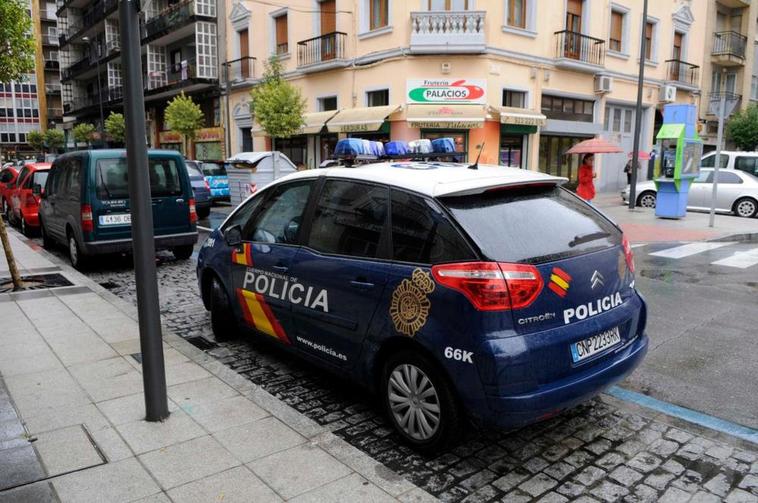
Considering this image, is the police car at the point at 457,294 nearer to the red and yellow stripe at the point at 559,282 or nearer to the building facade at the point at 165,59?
the red and yellow stripe at the point at 559,282

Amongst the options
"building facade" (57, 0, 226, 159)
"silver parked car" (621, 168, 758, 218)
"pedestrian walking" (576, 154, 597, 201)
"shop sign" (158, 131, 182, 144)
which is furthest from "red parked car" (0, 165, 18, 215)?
"silver parked car" (621, 168, 758, 218)

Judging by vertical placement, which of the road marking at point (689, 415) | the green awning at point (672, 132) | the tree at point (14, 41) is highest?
the tree at point (14, 41)

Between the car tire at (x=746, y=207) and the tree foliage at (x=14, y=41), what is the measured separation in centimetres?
1733

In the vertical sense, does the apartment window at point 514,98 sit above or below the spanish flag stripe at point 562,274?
above

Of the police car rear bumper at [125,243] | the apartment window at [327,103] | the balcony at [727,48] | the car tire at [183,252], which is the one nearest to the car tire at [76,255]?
the police car rear bumper at [125,243]

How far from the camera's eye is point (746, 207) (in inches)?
663

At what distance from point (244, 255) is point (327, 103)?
19.4 m

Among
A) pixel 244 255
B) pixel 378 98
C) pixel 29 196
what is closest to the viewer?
pixel 244 255

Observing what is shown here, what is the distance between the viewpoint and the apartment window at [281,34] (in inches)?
977

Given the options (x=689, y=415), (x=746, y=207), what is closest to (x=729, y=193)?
(x=746, y=207)

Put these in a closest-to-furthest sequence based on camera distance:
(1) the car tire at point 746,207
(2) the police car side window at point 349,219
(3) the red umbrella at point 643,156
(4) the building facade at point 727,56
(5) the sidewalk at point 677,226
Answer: (2) the police car side window at point 349,219 → (5) the sidewalk at point 677,226 → (1) the car tire at point 746,207 → (3) the red umbrella at point 643,156 → (4) the building facade at point 727,56

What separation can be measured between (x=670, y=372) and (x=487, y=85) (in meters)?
16.2

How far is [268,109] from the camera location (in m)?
21.4

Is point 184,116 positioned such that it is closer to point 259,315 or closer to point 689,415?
point 259,315
